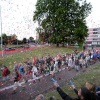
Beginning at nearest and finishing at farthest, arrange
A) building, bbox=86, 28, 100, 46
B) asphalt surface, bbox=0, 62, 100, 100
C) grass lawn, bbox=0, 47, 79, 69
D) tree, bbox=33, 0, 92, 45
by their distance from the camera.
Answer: asphalt surface, bbox=0, 62, 100, 100
grass lawn, bbox=0, 47, 79, 69
tree, bbox=33, 0, 92, 45
building, bbox=86, 28, 100, 46

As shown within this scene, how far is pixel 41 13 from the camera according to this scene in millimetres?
44531

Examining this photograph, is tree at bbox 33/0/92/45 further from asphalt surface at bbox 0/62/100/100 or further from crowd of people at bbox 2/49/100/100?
asphalt surface at bbox 0/62/100/100

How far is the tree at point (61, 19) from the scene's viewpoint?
42000mm

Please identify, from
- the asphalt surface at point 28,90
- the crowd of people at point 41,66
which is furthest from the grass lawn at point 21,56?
the asphalt surface at point 28,90

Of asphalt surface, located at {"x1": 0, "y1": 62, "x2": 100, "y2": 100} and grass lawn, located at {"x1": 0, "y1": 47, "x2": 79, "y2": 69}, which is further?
grass lawn, located at {"x1": 0, "y1": 47, "x2": 79, "y2": 69}

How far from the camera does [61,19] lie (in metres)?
41.7

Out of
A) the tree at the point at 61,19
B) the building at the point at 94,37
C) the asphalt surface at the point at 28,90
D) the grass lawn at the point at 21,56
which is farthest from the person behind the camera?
the building at the point at 94,37

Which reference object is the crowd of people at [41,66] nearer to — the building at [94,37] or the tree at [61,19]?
the tree at [61,19]

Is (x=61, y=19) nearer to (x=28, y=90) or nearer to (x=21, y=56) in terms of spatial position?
(x=21, y=56)

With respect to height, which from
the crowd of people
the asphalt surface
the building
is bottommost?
the asphalt surface

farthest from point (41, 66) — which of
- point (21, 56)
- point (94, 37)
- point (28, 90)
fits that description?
point (94, 37)

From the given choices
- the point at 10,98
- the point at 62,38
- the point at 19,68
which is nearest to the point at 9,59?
the point at 19,68

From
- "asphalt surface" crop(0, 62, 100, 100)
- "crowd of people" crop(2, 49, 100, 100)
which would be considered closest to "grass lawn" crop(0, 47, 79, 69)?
"crowd of people" crop(2, 49, 100, 100)

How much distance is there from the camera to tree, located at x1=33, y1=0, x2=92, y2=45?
42000 millimetres
